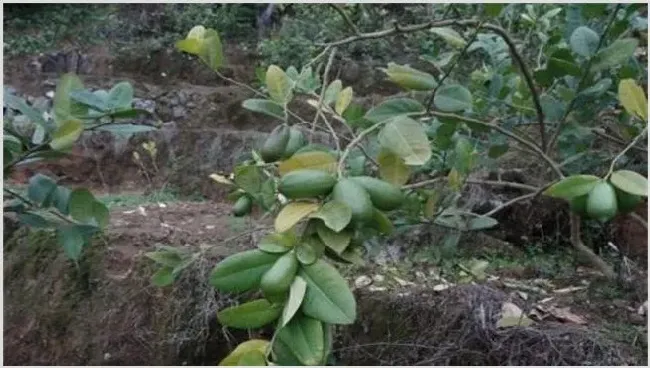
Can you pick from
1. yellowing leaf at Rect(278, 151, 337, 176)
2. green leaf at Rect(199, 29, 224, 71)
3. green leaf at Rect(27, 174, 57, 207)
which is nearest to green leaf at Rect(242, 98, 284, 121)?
green leaf at Rect(199, 29, 224, 71)

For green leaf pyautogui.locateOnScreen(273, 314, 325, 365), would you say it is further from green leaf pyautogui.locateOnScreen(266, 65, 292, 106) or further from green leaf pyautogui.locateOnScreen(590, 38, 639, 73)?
green leaf pyautogui.locateOnScreen(590, 38, 639, 73)

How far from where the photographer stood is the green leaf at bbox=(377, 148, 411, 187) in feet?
2.45

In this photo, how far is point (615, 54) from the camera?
97 centimetres

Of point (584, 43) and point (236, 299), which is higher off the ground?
point (584, 43)

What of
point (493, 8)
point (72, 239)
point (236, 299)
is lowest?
point (236, 299)

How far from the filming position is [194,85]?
16.6 feet

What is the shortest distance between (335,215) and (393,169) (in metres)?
0.18

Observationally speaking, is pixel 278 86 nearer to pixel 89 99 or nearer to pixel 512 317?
pixel 89 99

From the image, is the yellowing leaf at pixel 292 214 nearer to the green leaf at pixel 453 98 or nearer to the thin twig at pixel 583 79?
the green leaf at pixel 453 98

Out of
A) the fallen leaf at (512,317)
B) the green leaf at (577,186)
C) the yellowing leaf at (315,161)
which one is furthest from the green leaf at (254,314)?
the fallen leaf at (512,317)

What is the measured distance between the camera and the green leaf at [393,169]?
0.75m

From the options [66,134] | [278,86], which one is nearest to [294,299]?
[278,86]

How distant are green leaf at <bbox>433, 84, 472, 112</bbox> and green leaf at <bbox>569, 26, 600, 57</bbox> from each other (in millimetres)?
146

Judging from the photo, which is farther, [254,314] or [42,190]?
[42,190]
